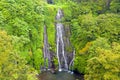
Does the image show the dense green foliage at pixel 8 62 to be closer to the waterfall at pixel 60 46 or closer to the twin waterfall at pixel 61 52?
the twin waterfall at pixel 61 52

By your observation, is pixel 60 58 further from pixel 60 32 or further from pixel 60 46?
pixel 60 32

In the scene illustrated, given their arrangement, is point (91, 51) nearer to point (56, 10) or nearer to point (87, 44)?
point (87, 44)

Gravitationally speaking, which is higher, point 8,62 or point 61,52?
point 8,62

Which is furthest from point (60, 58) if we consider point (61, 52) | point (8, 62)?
point (8, 62)

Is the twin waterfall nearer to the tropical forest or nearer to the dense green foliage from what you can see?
the tropical forest

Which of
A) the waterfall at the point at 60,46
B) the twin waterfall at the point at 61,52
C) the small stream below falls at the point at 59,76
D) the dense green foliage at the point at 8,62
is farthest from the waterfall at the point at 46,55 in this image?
the dense green foliage at the point at 8,62

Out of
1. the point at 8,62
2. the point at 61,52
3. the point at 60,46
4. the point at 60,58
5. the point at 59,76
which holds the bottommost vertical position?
the point at 59,76

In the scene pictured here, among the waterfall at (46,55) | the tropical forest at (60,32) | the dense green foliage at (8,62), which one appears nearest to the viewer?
the dense green foliage at (8,62)

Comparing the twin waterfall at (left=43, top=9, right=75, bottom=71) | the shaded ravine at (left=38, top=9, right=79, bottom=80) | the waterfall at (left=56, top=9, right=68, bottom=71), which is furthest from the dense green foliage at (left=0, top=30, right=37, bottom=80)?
the waterfall at (left=56, top=9, right=68, bottom=71)

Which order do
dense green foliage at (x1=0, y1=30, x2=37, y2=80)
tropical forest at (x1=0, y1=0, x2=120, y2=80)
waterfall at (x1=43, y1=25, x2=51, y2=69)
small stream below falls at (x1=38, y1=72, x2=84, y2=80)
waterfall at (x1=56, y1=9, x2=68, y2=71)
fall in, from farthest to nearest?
waterfall at (x1=56, y1=9, x2=68, y2=71)
waterfall at (x1=43, y1=25, x2=51, y2=69)
tropical forest at (x1=0, y1=0, x2=120, y2=80)
small stream below falls at (x1=38, y1=72, x2=84, y2=80)
dense green foliage at (x1=0, y1=30, x2=37, y2=80)

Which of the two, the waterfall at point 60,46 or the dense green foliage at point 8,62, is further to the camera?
the waterfall at point 60,46
